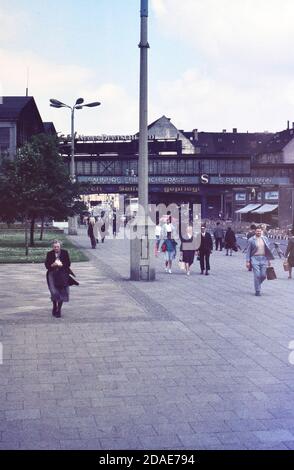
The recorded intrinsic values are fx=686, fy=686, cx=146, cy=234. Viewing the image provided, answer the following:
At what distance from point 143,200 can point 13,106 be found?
58550 mm

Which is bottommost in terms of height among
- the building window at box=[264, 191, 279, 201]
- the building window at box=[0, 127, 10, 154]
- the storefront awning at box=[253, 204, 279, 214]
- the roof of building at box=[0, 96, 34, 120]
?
the storefront awning at box=[253, 204, 279, 214]

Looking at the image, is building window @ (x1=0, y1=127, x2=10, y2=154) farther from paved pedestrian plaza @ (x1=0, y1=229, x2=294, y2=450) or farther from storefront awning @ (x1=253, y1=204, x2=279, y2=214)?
paved pedestrian plaza @ (x1=0, y1=229, x2=294, y2=450)

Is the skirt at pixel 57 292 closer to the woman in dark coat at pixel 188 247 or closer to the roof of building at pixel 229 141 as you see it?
the woman in dark coat at pixel 188 247

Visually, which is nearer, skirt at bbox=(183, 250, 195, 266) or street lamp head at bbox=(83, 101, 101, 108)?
Result: skirt at bbox=(183, 250, 195, 266)

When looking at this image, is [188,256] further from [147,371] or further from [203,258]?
[147,371]

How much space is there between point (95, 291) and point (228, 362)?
7699 millimetres

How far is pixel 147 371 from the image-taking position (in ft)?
26.8

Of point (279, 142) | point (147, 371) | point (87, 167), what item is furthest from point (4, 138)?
point (147, 371)

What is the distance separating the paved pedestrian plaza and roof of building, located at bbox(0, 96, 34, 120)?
187 ft

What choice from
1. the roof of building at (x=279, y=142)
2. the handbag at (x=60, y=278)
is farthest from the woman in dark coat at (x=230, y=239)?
the roof of building at (x=279, y=142)

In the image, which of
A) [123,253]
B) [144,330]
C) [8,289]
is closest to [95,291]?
[8,289]

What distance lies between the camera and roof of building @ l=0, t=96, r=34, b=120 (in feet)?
230

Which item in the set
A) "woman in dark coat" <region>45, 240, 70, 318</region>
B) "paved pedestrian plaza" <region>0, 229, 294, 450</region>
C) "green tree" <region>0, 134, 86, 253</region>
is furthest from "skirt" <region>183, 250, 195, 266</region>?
"green tree" <region>0, 134, 86, 253</region>

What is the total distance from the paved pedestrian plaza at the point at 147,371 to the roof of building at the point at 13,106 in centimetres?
5715
